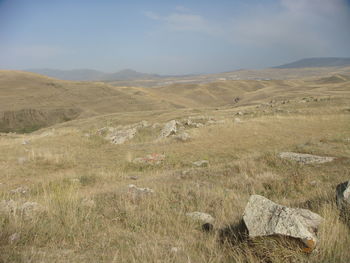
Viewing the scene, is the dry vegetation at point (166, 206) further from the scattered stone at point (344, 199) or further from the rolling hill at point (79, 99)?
the rolling hill at point (79, 99)

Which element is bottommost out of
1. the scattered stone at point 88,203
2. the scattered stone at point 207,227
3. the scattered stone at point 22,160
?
the scattered stone at point 22,160

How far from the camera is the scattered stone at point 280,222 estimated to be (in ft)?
9.11

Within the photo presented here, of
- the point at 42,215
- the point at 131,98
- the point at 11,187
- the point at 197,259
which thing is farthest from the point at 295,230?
the point at 131,98

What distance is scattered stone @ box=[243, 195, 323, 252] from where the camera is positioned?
2.78 metres

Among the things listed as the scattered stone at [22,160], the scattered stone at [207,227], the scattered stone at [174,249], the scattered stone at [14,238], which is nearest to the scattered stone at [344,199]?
the scattered stone at [207,227]

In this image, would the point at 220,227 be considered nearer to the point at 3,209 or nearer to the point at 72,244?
the point at 72,244

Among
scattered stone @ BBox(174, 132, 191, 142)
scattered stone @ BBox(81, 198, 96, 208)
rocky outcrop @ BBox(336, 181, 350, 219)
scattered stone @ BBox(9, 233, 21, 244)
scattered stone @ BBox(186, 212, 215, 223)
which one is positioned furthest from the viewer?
scattered stone @ BBox(174, 132, 191, 142)

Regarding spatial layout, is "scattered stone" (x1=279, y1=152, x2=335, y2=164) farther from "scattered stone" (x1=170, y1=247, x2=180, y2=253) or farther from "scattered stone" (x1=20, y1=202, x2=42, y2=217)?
"scattered stone" (x1=20, y1=202, x2=42, y2=217)

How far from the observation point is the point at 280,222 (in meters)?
2.91

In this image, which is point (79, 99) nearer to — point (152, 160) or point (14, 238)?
point (152, 160)

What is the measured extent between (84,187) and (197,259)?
5814 mm

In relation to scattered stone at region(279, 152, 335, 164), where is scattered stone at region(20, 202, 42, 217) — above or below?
above

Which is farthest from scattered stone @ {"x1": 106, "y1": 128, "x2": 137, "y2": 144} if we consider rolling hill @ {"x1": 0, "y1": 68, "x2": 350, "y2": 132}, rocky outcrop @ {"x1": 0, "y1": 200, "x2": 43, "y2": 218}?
rolling hill @ {"x1": 0, "y1": 68, "x2": 350, "y2": 132}

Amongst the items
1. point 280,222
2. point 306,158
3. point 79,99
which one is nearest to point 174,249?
point 280,222
